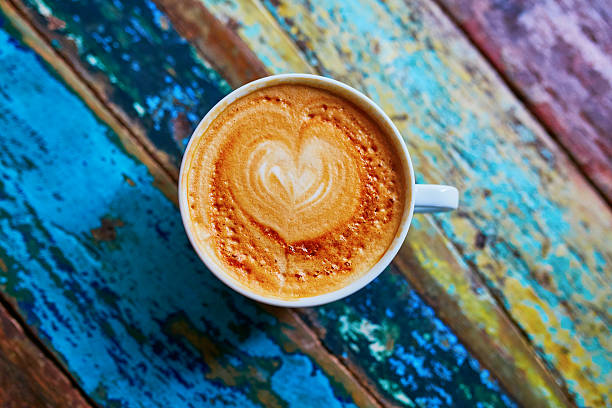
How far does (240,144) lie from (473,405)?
1.91 ft

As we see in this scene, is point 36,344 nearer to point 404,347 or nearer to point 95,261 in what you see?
point 95,261

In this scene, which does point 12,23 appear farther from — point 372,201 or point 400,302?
point 400,302

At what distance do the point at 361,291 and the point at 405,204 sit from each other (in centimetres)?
21

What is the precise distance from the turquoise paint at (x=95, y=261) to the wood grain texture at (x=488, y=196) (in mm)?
336

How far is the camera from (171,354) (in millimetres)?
823

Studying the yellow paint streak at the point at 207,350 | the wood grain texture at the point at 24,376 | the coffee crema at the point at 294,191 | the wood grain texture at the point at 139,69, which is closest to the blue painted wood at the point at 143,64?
the wood grain texture at the point at 139,69

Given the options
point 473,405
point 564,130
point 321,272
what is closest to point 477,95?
point 564,130

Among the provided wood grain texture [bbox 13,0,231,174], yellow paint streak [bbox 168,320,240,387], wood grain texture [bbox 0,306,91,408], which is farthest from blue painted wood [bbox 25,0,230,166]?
wood grain texture [bbox 0,306,91,408]

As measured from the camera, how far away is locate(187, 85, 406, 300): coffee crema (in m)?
0.68

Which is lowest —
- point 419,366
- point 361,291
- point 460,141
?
point 419,366

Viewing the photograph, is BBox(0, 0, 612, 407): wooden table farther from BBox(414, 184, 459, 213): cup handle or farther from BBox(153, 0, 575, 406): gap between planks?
BBox(414, 184, 459, 213): cup handle

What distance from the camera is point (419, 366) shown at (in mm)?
840

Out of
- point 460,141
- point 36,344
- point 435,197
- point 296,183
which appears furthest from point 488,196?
point 36,344

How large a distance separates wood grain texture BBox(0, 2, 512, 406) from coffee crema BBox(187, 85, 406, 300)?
17 centimetres
